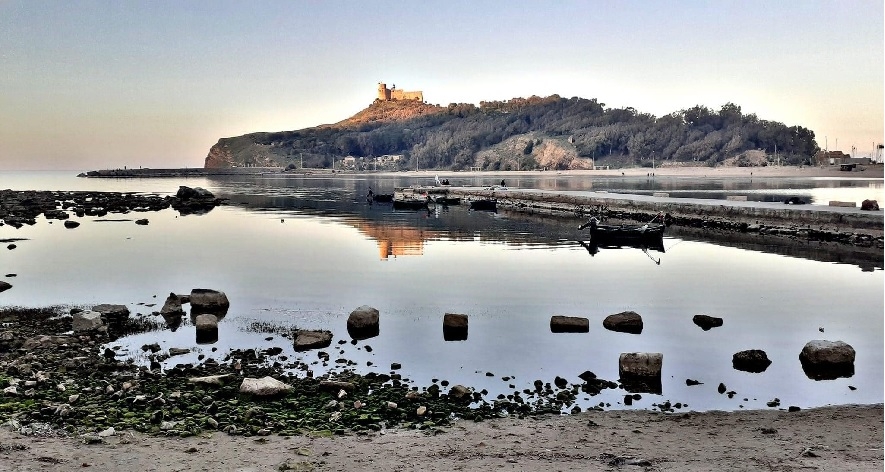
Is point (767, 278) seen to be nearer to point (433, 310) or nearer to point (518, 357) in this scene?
point (433, 310)

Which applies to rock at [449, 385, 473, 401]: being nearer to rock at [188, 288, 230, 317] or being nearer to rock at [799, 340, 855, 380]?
rock at [799, 340, 855, 380]

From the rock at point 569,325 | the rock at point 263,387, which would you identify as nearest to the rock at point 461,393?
the rock at point 263,387

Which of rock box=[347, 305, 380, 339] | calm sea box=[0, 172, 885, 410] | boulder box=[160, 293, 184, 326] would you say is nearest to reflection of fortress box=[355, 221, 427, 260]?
calm sea box=[0, 172, 885, 410]

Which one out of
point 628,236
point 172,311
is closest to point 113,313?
point 172,311

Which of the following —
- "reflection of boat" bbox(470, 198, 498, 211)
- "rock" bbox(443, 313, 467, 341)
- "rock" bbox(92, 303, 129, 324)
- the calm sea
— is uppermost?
"reflection of boat" bbox(470, 198, 498, 211)

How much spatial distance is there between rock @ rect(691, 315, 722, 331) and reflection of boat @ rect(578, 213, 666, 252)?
63.9ft

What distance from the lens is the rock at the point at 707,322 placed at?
18223 millimetres

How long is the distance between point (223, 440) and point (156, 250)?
29813 mm

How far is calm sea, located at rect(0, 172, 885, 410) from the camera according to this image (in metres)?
13.9

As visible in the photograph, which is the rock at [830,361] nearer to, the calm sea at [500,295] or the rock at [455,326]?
the calm sea at [500,295]

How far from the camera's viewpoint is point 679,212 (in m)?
53.8

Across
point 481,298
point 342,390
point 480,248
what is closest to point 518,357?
point 342,390

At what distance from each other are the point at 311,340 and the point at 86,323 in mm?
5155

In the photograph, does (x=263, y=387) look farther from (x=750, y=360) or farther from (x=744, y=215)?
(x=744, y=215)
